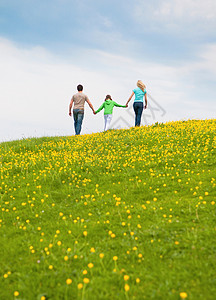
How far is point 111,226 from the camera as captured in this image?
226 inches

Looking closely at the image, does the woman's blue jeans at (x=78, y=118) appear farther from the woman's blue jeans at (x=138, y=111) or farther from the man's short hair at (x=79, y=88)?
the woman's blue jeans at (x=138, y=111)

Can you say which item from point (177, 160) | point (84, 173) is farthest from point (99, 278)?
point (177, 160)

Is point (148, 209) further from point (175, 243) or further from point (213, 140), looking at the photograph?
point (213, 140)

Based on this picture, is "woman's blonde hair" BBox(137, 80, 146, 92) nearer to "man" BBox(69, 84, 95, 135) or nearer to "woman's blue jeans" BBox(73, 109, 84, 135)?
"man" BBox(69, 84, 95, 135)

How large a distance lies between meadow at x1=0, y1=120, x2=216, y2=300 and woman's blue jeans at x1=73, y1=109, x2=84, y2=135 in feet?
24.3

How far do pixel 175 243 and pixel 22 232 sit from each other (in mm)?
3614

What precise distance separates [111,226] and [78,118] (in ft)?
44.2

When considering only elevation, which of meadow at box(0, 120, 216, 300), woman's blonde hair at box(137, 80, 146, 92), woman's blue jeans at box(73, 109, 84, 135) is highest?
woman's blonde hair at box(137, 80, 146, 92)

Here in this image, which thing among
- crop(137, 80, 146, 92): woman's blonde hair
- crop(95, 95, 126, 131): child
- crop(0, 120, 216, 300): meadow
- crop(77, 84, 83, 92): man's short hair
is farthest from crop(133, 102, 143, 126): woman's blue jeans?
crop(0, 120, 216, 300): meadow

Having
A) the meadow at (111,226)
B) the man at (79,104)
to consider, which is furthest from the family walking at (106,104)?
the meadow at (111,226)

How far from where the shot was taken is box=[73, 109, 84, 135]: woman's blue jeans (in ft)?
59.8

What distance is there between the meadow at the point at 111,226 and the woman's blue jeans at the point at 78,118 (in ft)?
24.3

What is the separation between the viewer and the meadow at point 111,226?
13.0 ft

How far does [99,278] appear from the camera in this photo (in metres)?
4.03
